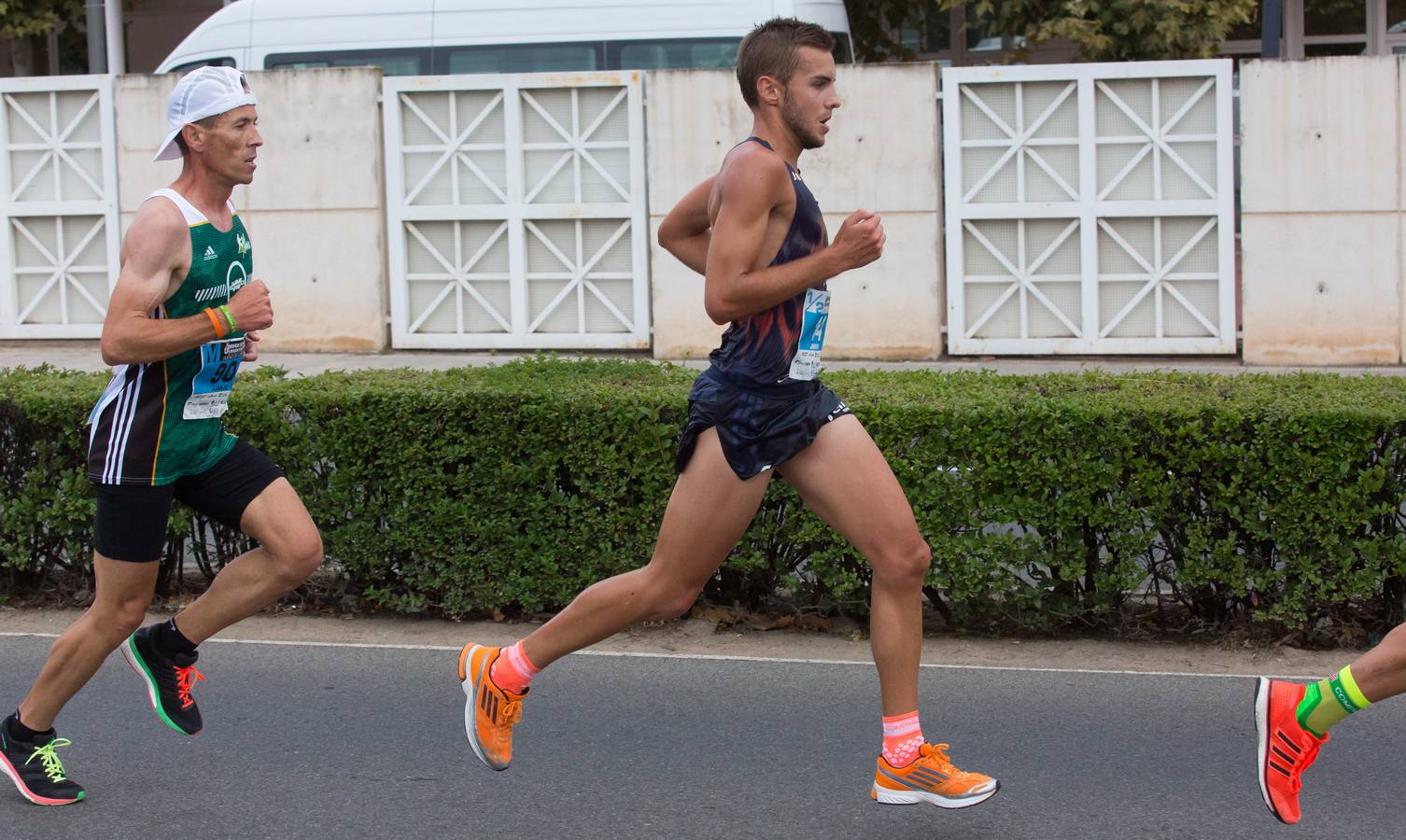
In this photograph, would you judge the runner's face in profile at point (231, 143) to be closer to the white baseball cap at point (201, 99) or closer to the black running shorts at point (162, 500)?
the white baseball cap at point (201, 99)

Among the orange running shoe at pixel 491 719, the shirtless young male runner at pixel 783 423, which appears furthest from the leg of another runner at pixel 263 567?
the shirtless young male runner at pixel 783 423

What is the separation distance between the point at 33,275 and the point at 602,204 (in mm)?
5425

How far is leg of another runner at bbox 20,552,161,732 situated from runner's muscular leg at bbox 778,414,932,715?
1780 mm

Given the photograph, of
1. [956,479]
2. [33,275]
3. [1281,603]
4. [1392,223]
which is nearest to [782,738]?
[956,479]

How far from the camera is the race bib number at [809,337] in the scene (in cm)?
419

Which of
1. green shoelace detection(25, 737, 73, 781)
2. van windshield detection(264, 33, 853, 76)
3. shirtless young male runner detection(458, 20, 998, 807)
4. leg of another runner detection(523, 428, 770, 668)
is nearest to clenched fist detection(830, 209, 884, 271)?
shirtless young male runner detection(458, 20, 998, 807)

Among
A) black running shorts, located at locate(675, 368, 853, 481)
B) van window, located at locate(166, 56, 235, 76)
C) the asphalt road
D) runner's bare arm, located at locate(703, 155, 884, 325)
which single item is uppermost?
van window, located at locate(166, 56, 235, 76)

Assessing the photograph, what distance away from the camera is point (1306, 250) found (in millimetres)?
13266

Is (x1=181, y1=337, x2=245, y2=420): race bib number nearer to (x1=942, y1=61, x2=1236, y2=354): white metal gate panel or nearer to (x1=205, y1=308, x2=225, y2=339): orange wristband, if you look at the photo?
(x1=205, y1=308, x2=225, y2=339): orange wristband

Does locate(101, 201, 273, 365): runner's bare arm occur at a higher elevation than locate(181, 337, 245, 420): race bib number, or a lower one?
higher

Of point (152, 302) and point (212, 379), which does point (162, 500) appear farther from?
point (152, 302)

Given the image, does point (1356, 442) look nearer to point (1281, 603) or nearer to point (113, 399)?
point (1281, 603)

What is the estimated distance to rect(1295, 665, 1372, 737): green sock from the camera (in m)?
4.05

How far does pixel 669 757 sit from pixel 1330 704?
1.82m
